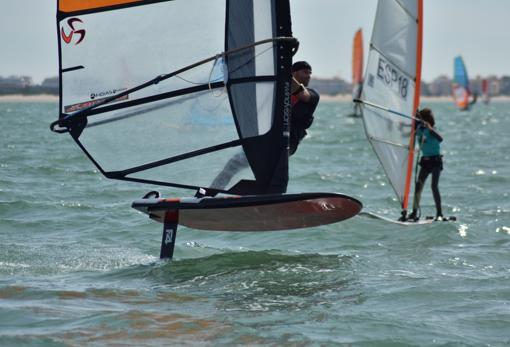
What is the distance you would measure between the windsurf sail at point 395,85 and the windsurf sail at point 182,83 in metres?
3.89

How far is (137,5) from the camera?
729 centimetres

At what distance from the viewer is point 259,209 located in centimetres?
743

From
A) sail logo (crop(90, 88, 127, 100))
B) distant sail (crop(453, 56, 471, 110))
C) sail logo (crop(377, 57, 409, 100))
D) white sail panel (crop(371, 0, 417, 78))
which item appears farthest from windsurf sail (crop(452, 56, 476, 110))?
sail logo (crop(90, 88, 127, 100))

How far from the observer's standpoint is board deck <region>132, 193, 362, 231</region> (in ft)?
23.9

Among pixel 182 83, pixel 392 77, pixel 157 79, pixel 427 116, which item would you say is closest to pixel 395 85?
pixel 392 77

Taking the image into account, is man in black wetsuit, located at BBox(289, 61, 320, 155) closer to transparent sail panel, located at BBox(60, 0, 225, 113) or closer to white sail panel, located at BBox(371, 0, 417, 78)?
transparent sail panel, located at BBox(60, 0, 225, 113)

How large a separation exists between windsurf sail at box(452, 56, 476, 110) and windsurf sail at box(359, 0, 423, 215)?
44810 millimetres

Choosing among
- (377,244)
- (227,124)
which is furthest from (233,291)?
(377,244)

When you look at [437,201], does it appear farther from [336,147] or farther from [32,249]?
[336,147]

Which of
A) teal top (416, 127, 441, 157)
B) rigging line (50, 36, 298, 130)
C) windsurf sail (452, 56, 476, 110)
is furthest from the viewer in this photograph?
windsurf sail (452, 56, 476, 110)

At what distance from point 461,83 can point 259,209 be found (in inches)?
2140

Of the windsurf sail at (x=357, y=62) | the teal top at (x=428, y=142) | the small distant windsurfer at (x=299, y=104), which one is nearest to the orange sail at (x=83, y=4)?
the small distant windsurfer at (x=299, y=104)

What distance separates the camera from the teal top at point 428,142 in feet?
36.2

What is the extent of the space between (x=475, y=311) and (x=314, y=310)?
109cm
